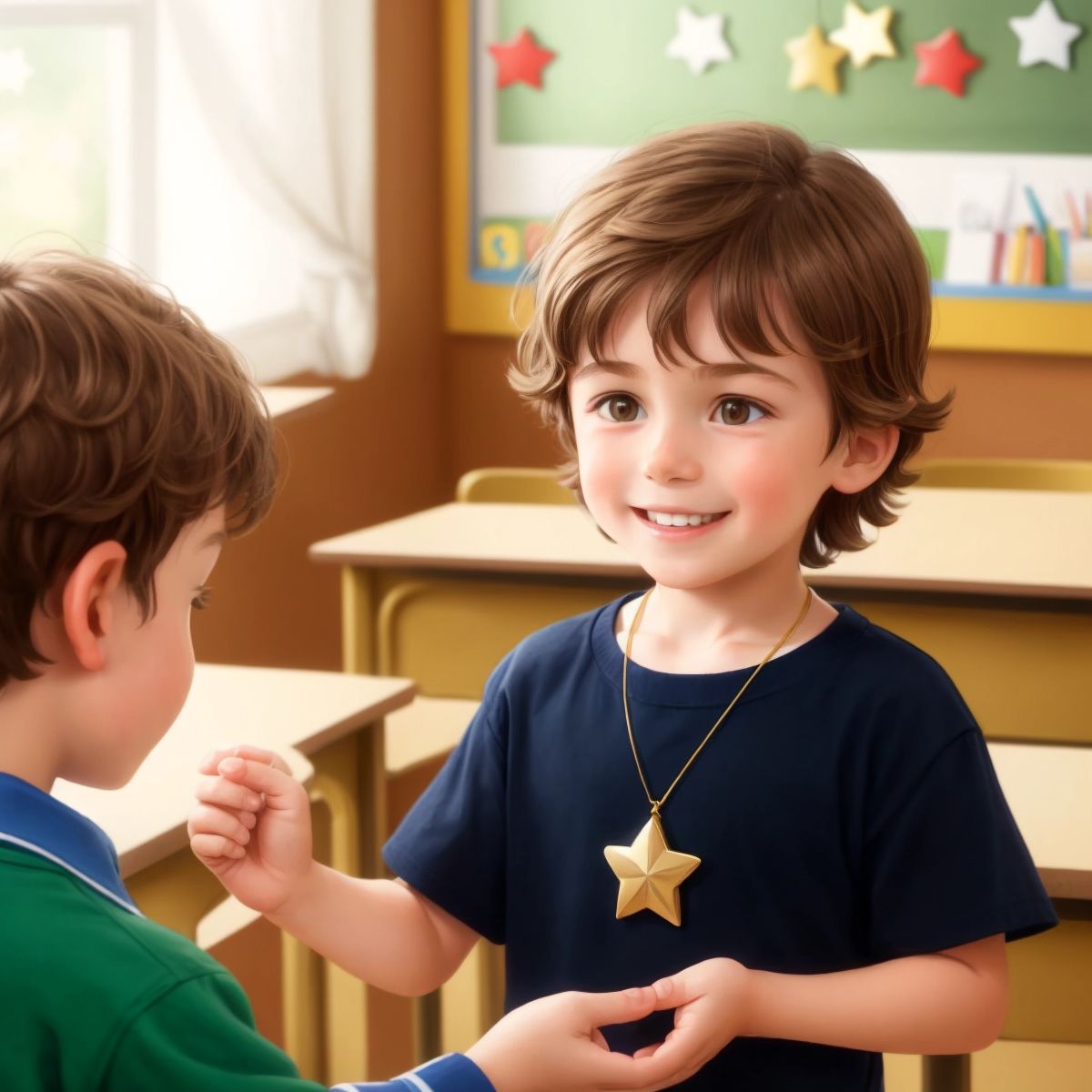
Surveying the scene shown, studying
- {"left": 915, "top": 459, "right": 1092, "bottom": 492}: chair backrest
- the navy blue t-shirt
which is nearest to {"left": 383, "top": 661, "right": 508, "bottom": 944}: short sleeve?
the navy blue t-shirt

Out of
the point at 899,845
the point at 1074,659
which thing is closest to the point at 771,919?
the point at 899,845

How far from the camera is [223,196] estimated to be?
11.7 feet

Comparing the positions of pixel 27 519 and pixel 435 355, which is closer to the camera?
pixel 27 519

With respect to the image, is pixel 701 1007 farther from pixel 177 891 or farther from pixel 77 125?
pixel 77 125

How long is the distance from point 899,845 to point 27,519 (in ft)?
1.77

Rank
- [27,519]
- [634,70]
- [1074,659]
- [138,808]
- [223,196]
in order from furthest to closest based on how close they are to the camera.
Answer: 1. [634,70]
2. [223,196]
3. [1074,659]
4. [138,808]
5. [27,519]

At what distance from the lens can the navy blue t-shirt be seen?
0.99 m

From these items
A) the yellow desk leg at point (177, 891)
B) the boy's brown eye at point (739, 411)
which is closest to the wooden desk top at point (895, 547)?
the yellow desk leg at point (177, 891)

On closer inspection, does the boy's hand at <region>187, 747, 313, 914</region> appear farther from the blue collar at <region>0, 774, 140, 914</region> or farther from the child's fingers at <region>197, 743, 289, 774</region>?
the blue collar at <region>0, 774, 140, 914</region>

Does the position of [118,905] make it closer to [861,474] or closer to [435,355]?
[861,474]

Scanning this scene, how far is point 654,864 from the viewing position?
1023 millimetres

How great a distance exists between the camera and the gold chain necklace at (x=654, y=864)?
102 centimetres

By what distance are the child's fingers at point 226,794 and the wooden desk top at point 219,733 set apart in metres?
0.33

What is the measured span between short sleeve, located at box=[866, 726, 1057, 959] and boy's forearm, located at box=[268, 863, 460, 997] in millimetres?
318
